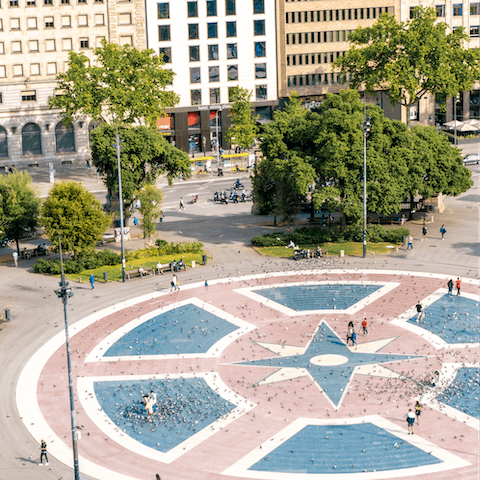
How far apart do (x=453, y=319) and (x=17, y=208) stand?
4093cm

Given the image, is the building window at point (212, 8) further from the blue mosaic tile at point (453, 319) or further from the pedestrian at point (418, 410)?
the pedestrian at point (418, 410)

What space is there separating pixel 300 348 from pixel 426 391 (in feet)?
32.4

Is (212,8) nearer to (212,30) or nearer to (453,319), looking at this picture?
(212,30)

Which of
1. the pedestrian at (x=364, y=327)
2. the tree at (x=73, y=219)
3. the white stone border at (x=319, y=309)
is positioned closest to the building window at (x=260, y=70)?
the tree at (x=73, y=219)

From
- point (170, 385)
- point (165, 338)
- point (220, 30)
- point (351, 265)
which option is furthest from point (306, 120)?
point (220, 30)

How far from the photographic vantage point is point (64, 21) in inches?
4862

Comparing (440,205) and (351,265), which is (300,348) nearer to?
(351,265)

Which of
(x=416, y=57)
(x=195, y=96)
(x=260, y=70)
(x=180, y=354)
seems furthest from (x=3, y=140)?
(x=180, y=354)

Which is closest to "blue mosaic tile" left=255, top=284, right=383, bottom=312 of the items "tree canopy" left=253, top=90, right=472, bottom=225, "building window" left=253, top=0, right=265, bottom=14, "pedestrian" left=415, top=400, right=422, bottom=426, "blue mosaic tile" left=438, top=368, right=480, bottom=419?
"tree canopy" left=253, top=90, right=472, bottom=225

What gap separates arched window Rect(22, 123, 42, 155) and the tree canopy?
51.4 metres

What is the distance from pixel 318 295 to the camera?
6712 cm

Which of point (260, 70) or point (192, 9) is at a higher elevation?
point (192, 9)

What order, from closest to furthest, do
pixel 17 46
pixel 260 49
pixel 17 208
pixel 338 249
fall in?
pixel 17 208 < pixel 338 249 < pixel 17 46 < pixel 260 49

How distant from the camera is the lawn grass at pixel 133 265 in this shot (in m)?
73.3
